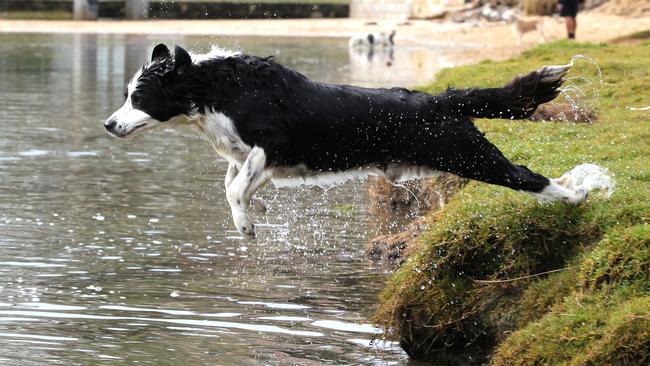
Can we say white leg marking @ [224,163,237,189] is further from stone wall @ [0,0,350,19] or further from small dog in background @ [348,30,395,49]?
stone wall @ [0,0,350,19]

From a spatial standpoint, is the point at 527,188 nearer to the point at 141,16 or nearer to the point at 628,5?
the point at 628,5

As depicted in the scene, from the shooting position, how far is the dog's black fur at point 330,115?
797 centimetres

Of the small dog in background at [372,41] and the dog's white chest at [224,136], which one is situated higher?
the dog's white chest at [224,136]

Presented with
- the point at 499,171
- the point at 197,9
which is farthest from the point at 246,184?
the point at 197,9

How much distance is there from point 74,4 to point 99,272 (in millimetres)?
41527

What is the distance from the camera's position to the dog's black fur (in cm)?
797

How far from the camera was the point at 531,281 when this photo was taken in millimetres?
7309

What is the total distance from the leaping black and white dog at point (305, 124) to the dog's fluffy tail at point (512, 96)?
0.01 meters

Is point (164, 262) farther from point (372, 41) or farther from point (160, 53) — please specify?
point (372, 41)

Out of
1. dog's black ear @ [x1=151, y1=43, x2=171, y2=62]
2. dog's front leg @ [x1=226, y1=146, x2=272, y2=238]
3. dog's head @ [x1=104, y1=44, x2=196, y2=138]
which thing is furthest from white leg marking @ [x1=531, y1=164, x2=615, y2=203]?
dog's black ear @ [x1=151, y1=43, x2=171, y2=62]

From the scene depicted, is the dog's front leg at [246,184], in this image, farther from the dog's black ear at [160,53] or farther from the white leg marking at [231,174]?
the dog's black ear at [160,53]

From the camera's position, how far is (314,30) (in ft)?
162

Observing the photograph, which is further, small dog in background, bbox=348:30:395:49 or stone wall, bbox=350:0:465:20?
stone wall, bbox=350:0:465:20

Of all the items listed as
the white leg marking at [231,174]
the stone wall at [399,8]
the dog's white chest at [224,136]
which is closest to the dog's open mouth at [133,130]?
the dog's white chest at [224,136]
